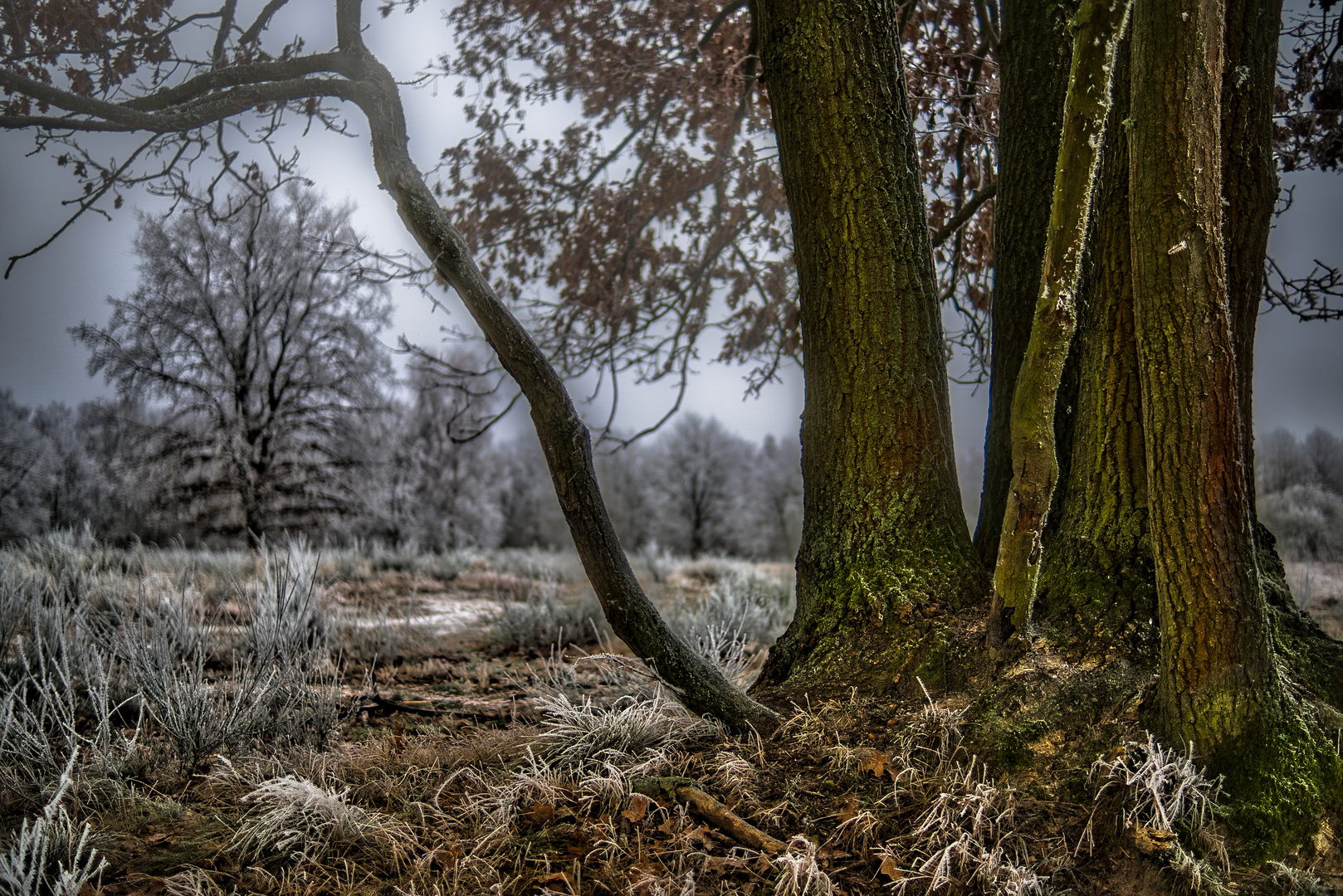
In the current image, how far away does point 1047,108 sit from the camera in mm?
2564

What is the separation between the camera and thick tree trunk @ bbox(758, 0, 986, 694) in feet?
7.54

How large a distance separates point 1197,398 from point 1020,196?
50.3 inches

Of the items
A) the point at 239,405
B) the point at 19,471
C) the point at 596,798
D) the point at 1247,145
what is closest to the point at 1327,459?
the point at 1247,145

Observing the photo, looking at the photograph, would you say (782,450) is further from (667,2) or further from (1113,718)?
(1113,718)

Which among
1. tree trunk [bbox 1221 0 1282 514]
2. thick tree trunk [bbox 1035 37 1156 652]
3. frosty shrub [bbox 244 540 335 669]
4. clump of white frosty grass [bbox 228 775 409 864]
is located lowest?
clump of white frosty grass [bbox 228 775 409 864]

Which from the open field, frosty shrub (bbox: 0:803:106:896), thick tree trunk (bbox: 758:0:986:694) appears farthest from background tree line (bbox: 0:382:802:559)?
thick tree trunk (bbox: 758:0:986:694)

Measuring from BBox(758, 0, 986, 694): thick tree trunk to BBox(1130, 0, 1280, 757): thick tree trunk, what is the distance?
2.22ft

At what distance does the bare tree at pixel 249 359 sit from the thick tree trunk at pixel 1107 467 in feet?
29.9

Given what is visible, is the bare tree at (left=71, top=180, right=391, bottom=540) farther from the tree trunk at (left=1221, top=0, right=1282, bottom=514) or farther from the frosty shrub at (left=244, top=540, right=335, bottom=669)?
the tree trunk at (left=1221, top=0, right=1282, bottom=514)

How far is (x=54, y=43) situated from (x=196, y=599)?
10.2ft

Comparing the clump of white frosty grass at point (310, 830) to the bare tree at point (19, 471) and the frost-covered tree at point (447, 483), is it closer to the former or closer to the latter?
the bare tree at point (19, 471)

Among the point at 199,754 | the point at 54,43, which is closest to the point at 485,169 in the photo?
the point at 54,43

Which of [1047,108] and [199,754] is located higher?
[1047,108]

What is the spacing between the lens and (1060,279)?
5.65ft
